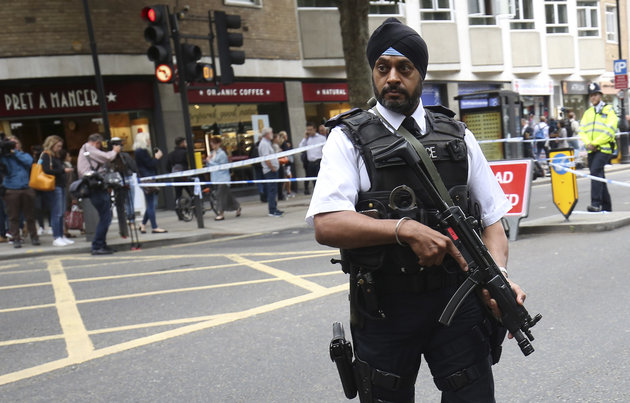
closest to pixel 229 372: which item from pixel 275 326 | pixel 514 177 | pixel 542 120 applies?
pixel 275 326

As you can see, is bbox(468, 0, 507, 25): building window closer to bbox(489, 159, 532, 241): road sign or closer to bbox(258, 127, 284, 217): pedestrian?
bbox(258, 127, 284, 217): pedestrian

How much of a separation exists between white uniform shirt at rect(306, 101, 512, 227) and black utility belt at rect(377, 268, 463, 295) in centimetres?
27

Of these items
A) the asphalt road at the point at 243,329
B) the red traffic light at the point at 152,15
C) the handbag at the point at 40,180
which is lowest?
Answer: the asphalt road at the point at 243,329

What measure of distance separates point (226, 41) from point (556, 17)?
2105 centimetres

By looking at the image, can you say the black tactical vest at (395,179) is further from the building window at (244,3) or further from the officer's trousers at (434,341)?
the building window at (244,3)

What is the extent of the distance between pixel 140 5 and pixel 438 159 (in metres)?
14.6

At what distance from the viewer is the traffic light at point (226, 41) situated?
11133 millimetres

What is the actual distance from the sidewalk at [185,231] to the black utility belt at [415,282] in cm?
860

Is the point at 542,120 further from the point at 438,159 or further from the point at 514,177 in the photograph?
the point at 438,159

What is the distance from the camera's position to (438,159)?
2068 mm

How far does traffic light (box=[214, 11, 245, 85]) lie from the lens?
36.5 feet

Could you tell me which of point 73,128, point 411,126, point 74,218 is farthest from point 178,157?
point 411,126

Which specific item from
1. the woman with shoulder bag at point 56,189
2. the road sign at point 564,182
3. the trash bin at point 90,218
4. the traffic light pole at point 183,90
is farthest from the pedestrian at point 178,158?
the road sign at point 564,182

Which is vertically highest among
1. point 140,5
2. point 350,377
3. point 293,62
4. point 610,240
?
point 140,5
